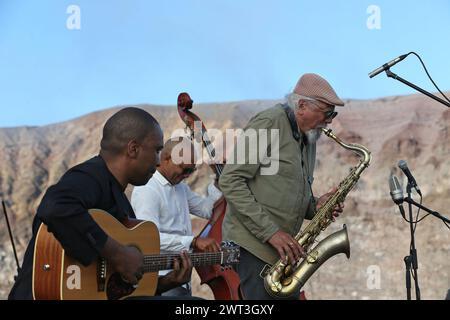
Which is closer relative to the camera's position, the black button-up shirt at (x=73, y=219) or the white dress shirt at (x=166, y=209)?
the black button-up shirt at (x=73, y=219)

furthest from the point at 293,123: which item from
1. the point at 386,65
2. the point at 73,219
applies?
the point at 73,219

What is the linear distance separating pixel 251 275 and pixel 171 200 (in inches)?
44.5

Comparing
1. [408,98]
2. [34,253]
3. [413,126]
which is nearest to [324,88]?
[34,253]

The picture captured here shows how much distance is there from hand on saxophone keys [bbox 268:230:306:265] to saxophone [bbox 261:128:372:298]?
0.14 m

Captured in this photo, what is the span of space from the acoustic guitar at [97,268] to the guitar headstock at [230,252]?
0.65 metres

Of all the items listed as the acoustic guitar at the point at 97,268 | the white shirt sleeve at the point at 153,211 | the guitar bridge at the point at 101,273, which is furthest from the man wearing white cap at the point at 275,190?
the guitar bridge at the point at 101,273

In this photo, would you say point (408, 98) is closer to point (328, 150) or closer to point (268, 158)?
point (328, 150)

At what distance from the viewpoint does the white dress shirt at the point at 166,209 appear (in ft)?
16.0

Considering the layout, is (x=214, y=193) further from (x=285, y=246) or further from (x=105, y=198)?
(x=105, y=198)

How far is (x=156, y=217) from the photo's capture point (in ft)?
16.5

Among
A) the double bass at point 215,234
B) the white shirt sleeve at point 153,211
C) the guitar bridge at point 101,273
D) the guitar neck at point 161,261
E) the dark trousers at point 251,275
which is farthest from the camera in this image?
the double bass at point 215,234

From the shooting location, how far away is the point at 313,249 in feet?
15.9

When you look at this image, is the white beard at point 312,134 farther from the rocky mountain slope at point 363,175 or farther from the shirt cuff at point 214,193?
the rocky mountain slope at point 363,175
